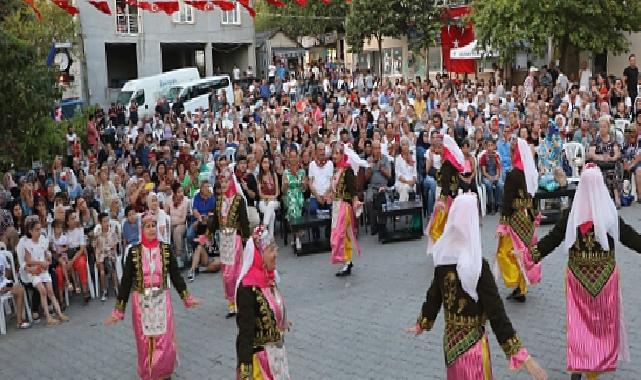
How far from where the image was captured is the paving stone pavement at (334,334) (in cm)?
759

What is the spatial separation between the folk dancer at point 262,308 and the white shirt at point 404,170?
825 centimetres

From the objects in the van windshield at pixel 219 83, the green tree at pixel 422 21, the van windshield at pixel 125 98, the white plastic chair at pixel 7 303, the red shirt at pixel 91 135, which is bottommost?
the white plastic chair at pixel 7 303

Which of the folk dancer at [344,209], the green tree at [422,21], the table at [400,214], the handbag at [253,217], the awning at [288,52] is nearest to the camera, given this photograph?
the folk dancer at [344,209]

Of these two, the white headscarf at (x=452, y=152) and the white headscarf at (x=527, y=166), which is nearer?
the white headscarf at (x=527, y=166)

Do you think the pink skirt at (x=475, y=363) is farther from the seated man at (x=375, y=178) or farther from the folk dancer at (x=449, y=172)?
the seated man at (x=375, y=178)

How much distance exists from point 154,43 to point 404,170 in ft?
88.2

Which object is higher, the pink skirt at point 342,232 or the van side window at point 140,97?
the van side window at point 140,97

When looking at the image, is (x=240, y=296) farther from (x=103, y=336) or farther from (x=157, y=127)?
(x=157, y=127)

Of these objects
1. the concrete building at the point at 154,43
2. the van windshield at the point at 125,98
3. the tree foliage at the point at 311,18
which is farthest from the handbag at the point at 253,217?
the tree foliage at the point at 311,18

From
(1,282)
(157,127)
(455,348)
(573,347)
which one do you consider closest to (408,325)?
(573,347)

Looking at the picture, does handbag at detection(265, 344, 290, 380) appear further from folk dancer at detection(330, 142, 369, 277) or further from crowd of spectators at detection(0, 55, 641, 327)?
folk dancer at detection(330, 142, 369, 277)

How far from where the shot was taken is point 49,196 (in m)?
13.1

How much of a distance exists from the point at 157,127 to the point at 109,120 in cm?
266

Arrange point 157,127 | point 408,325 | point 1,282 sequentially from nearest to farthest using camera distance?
point 408,325 < point 1,282 < point 157,127
